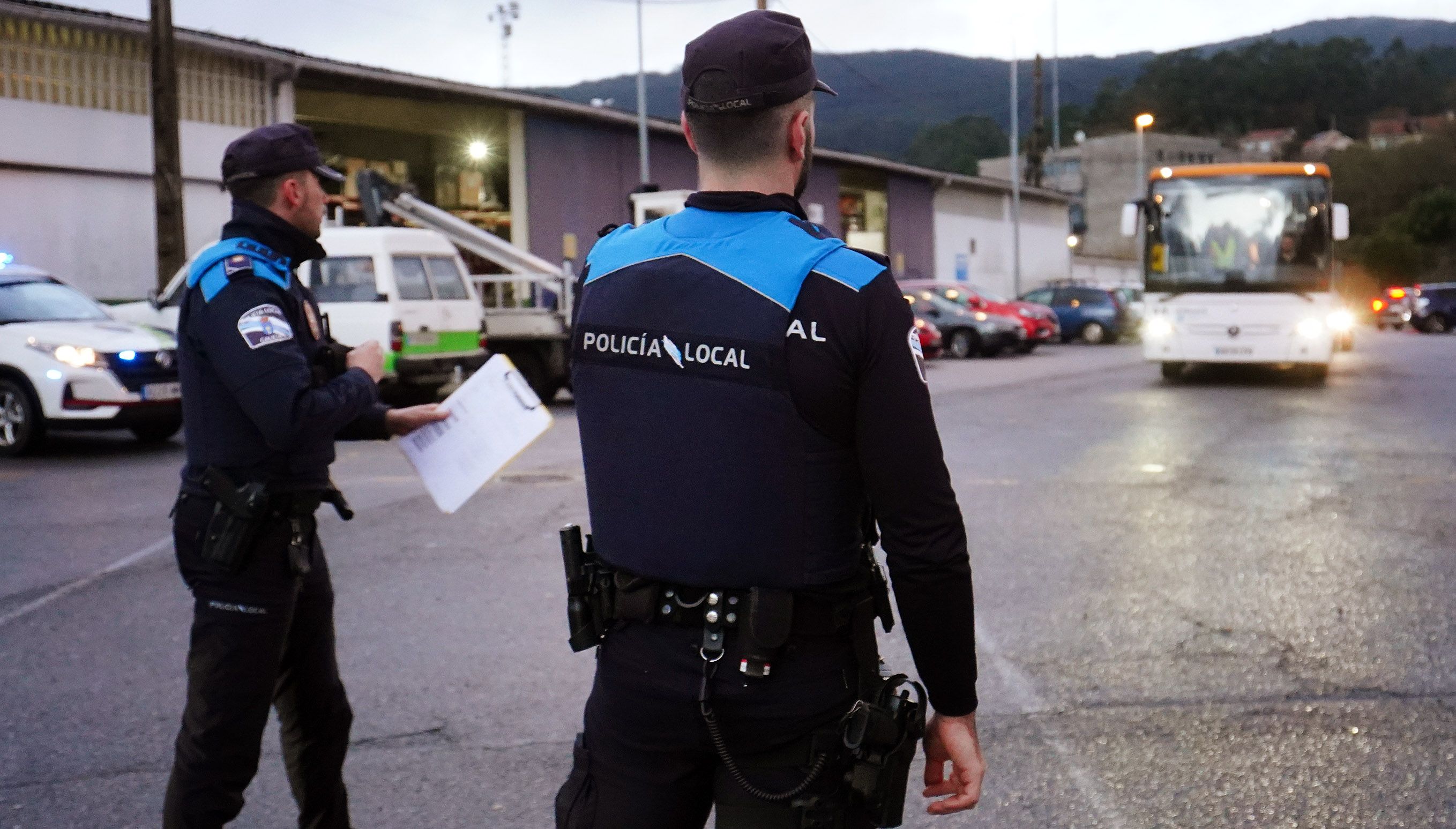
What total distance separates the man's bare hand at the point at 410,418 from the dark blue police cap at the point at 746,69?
1.63 meters

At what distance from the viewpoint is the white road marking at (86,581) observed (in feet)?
21.8

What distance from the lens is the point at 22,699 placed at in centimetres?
518

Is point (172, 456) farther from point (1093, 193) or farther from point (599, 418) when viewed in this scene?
point (1093, 193)

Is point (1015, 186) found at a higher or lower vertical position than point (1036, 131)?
lower

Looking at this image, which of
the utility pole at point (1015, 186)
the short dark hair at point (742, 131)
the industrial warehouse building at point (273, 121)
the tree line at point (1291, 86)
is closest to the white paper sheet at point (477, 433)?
the short dark hair at point (742, 131)

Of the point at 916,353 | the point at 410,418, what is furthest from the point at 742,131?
the point at 410,418

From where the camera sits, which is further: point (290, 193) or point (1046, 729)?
point (1046, 729)

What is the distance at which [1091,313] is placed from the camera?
1417 inches

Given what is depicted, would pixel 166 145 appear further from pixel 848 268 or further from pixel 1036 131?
pixel 1036 131

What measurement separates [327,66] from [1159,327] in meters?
13.7

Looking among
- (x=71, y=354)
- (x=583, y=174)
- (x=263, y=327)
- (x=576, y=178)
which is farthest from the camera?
(x=583, y=174)

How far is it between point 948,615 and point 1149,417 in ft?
46.2

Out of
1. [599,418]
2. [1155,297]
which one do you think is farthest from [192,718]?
[1155,297]

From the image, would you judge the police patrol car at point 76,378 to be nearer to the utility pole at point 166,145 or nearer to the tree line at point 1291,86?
the utility pole at point 166,145
